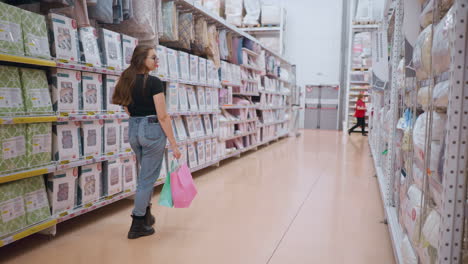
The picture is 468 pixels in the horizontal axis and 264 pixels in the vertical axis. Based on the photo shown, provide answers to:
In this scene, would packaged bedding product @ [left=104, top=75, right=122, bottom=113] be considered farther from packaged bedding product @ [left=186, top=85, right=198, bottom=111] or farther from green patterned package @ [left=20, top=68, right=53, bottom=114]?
packaged bedding product @ [left=186, top=85, right=198, bottom=111]

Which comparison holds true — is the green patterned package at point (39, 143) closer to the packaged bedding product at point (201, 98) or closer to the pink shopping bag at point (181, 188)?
the pink shopping bag at point (181, 188)

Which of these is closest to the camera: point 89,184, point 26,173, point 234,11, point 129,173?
point 26,173

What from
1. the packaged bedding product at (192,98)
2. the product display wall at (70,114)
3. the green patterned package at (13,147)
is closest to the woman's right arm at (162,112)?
the product display wall at (70,114)

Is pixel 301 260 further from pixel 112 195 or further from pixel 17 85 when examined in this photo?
pixel 17 85

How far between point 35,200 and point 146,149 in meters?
0.87

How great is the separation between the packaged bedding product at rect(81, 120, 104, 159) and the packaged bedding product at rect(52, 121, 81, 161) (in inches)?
2.3

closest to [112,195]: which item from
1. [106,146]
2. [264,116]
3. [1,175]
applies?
[106,146]

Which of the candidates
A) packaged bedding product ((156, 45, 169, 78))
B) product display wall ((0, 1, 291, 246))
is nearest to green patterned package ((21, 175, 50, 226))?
product display wall ((0, 1, 291, 246))

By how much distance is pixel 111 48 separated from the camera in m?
3.39

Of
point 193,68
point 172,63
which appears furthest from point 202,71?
point 172,63

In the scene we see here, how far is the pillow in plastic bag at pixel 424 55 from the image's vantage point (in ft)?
5.80

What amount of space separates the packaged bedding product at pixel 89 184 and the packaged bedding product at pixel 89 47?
35.9 inches

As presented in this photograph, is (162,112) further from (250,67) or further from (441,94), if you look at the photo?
(250,67)

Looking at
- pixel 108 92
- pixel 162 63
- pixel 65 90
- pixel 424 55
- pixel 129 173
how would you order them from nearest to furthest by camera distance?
pixel 424 55
pixel 65 90
pixel 108 92
pixel 129 173
pixel 162 63
